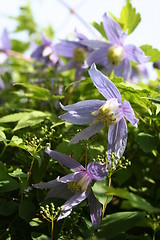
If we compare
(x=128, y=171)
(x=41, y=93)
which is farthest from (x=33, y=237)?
(x=41, y=93)

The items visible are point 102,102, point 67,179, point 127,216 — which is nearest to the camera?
point 127,216

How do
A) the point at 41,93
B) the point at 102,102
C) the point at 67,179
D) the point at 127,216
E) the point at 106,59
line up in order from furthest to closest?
1. the point at 106,59
2. the point at 41,93
3. the point at 102,102
4. the point at 67,179
5. the point at 127,216

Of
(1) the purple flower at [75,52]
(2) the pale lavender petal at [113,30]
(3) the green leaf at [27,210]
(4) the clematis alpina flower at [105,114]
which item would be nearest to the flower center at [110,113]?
(4) the clematis alpina flower at [105,114]

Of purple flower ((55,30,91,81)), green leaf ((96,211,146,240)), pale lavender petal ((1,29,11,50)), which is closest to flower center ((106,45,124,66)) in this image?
purple flower ((55,30,91,81))

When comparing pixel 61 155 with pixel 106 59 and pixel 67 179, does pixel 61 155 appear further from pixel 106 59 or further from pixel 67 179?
pixel 106 59

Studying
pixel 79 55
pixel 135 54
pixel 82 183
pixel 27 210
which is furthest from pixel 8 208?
pixel 79 55

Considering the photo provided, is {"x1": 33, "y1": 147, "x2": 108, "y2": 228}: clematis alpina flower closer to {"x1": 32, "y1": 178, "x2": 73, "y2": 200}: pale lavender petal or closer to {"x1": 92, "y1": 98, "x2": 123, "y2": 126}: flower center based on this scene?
{"x1": 32, "y1": 178, "x2": 73, "y2": 200}: pale lavender petal

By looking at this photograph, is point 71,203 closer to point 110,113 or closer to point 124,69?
point 110,113
